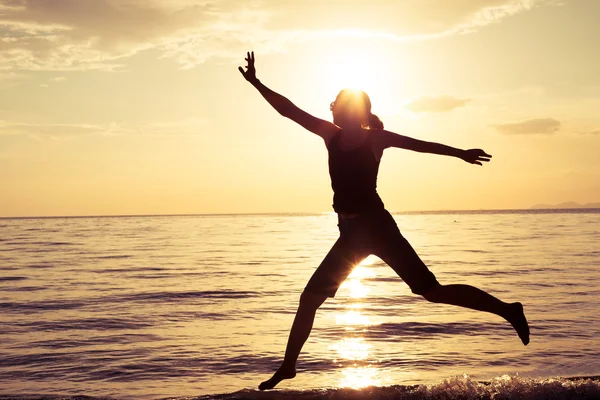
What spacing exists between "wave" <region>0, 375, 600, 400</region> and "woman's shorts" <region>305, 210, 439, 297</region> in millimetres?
837

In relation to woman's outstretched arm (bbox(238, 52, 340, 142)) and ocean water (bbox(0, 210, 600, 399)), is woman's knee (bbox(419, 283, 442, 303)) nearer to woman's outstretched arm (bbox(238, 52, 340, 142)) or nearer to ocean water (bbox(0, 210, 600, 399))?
ocean water (bbox(0, 210, 600, 399))

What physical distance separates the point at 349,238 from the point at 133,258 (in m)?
23.1

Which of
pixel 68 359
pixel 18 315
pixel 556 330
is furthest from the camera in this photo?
pixel 18 315

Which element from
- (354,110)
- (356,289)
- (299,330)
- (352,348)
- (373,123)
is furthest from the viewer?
(356,289)

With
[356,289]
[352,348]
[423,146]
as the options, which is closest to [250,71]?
[423,146]

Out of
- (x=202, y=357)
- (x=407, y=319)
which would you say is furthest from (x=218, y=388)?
(x=407, y=319)

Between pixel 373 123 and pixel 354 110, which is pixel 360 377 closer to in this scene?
pixel 373 123

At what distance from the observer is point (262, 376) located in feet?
26.9

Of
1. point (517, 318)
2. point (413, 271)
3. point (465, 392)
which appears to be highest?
point (413, 271)

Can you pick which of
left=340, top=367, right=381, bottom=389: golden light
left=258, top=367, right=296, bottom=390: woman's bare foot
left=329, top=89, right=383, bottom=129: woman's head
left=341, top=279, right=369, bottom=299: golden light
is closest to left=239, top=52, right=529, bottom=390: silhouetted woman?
left=329, top=89, right=383, bottom=129: woman's head

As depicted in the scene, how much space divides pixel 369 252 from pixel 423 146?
1.01 metres

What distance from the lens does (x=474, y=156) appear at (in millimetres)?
5766

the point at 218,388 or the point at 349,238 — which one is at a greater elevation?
the point at 349,238

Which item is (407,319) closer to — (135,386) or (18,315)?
(135,386)
